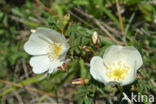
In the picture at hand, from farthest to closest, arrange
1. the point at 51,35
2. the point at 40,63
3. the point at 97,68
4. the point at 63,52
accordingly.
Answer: the point at 40,63, the point at 51,35, the point at 97,68, the point at 63,52

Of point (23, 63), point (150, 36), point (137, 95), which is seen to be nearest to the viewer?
point (137, 95)

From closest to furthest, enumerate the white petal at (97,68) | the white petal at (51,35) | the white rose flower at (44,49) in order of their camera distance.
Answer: the white petal at (97,68) < the white petal at (51,35) < the white rose flower at (44,49)

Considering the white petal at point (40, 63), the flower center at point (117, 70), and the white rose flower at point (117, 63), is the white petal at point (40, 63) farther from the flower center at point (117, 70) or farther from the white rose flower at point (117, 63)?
the flower center at point (117, 70)

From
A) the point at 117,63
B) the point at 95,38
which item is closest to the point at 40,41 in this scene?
the point at 95,38

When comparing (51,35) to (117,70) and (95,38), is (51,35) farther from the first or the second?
(117,70)

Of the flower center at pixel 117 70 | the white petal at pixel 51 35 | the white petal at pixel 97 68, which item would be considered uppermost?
the white petal at pixel 51 35

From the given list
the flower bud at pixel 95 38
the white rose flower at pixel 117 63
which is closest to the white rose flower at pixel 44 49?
the flower bud at pixel 95 38

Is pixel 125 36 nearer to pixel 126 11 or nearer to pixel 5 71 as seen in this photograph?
pixel 126 11

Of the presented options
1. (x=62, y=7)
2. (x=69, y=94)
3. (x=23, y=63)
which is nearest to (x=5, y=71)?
(x=23, y=63)
